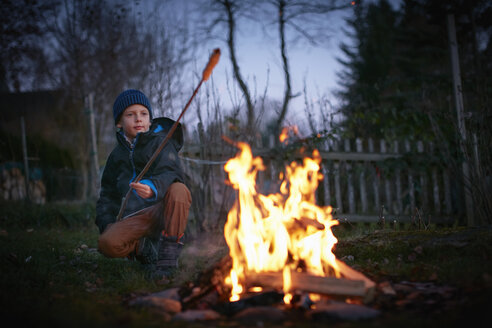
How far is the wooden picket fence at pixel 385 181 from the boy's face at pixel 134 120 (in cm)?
289

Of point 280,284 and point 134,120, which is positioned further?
point 134,120

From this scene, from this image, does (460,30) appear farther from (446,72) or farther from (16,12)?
(16,12)

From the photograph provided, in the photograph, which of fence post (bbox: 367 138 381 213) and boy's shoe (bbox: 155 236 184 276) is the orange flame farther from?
fence post (bbox: 367 138 381 213)

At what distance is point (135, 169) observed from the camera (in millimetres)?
3639

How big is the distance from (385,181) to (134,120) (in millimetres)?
4723

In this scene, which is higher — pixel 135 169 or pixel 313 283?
pixel 135 169

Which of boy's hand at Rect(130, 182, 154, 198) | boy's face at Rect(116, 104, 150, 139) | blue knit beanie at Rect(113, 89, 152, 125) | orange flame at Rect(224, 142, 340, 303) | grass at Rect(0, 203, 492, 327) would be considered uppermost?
blue knit beanie at Rect(113, 89, 152, 125)

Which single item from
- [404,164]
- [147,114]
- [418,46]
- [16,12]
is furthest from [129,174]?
[418,46]

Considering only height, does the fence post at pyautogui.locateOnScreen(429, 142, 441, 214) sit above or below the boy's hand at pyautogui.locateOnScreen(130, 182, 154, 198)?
below

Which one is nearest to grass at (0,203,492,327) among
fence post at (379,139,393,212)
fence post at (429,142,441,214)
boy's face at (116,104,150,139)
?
boy's face at (116,104,150,139)

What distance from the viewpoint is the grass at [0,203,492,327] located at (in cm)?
216

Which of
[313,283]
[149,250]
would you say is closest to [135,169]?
[149,250]

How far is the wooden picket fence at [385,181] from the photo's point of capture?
652 cm

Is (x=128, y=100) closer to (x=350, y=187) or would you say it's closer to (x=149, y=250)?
(x=149, y=250)
